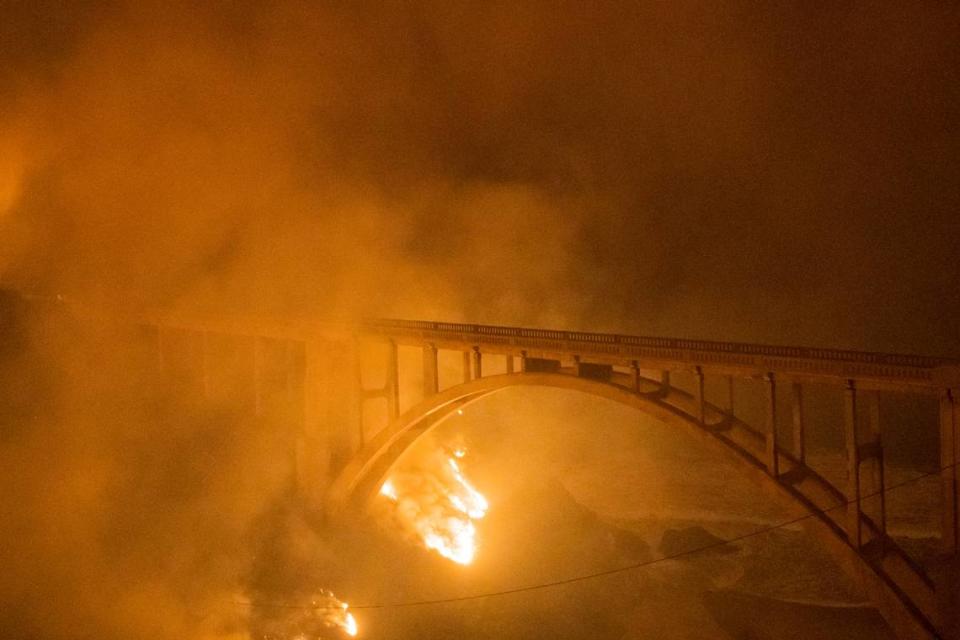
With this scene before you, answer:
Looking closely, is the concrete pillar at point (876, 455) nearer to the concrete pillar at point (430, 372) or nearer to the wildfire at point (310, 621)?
the concrete pillar at point (430, 372)

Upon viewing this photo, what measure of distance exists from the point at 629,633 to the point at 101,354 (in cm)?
1782

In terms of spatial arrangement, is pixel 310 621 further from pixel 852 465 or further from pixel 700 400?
pixel 852 465

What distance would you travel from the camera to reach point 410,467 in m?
27.5

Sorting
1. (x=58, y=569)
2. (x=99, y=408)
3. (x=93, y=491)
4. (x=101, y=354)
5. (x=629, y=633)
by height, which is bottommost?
(x=629, y=633)

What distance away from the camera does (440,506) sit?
26.5 metres

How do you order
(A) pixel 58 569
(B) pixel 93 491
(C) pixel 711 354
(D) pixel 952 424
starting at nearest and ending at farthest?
(D) pixel 952 424 < (C) pixel 711 354 < (A) pixel 58 569 < (B) pixel 93 491

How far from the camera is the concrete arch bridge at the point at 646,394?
12156 millimetres

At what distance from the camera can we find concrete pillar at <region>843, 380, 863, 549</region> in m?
12.5

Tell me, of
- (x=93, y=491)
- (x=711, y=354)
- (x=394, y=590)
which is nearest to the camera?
(x=711, y=354)

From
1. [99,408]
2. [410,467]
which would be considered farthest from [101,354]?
[410,467]

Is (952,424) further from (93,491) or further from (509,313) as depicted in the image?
(509,313)

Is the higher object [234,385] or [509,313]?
[509,313]

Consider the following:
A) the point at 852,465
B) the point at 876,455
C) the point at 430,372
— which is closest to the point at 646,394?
the point at 852,465

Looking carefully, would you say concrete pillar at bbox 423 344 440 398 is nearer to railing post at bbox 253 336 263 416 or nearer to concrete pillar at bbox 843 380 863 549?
railing post at bbox 253 336 263 416
